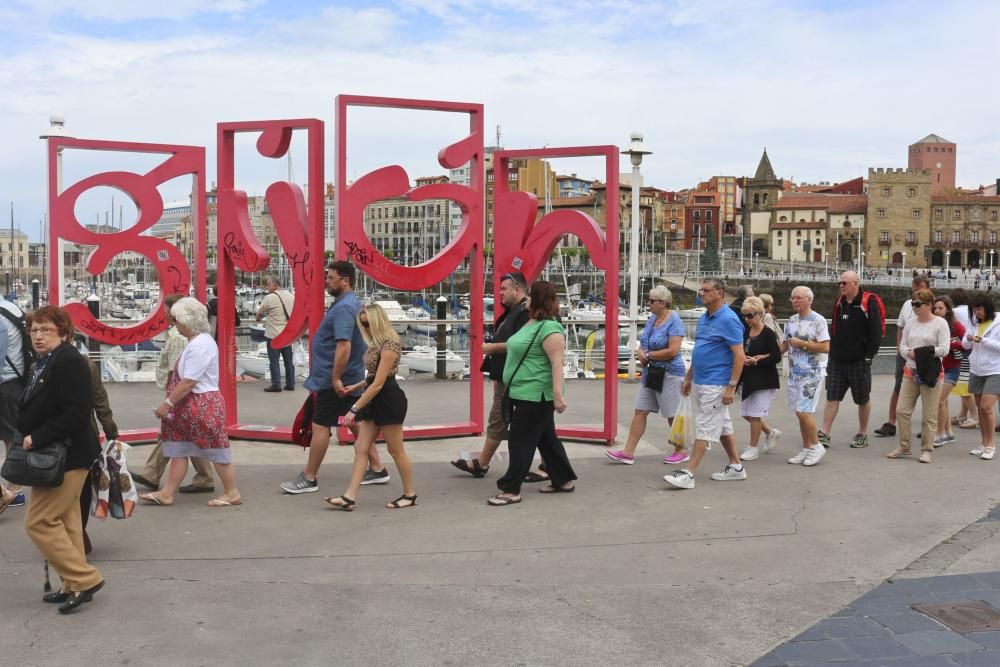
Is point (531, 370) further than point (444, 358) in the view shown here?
No

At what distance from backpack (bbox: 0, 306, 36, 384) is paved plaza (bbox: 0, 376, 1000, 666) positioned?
0.99 m

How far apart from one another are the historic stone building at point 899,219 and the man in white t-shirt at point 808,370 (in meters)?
120

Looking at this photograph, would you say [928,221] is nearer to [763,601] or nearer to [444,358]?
[444,358]

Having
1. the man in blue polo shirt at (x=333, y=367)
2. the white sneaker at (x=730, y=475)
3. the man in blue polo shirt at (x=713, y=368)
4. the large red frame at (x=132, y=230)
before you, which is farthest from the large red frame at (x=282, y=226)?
the white sneaker at (x=730, y=475)

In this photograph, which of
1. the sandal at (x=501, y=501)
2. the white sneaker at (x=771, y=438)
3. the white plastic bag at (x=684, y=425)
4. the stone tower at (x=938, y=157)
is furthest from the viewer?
the stone tower at (x=938, y=157)

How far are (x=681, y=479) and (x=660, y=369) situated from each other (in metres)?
1.11

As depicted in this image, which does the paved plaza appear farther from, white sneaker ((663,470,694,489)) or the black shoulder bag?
the black shoulder bag

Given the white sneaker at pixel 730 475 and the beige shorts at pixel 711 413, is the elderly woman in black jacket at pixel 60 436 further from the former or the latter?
the white sneaker at pixel 730 475

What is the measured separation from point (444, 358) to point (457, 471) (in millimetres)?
6752

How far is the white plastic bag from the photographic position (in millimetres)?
8133

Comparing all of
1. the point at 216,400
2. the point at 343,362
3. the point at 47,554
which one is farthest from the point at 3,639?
the point at 343,362

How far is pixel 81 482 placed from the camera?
503cm

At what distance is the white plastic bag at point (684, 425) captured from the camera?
813 cm

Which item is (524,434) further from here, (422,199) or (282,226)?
(282,226)
